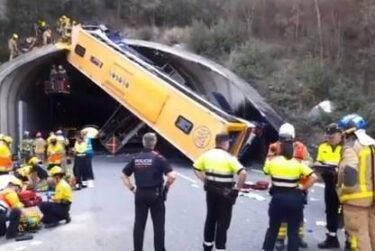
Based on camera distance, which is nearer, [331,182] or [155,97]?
[331,182]

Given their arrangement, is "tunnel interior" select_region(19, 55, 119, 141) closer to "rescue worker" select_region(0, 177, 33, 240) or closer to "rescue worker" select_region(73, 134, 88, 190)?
"rescue worker" select_region(73, 134, 88, 190)

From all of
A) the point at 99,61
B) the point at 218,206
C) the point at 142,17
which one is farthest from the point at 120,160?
the point at 142,17

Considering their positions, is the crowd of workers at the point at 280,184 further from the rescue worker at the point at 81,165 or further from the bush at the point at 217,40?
the bush at the point at 217,40

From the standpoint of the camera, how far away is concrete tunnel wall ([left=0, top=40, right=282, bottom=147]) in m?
18.3

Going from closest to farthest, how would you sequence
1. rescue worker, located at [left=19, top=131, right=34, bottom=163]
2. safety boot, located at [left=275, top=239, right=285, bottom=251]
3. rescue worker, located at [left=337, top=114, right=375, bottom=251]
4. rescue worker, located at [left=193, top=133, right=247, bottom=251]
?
rescue worker, located at [left=337, top=114, right=375, bottom=251], rescue worker, located at [left=193, top=133, right=247, bottom=251], safety boot, located at [left=275, top=239, right=285, bottom=251], rescue worker, located at [left=19, top=131, right=34, bottom=163]

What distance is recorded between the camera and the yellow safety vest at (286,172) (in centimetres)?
669

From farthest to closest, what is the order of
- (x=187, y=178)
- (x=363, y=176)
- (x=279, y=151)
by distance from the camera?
1. (x=187, y=178)
2. (x=279, y=151)
3. (x=363, y=176)

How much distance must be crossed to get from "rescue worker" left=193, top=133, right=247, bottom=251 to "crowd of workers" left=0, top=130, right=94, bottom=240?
3476 millimetres

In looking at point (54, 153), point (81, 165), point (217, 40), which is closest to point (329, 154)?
point (81, 165)

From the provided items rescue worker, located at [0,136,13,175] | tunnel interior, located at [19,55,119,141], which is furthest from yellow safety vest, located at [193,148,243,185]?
tunnel interior, located at [19,55,119,141]

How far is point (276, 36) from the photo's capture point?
94.6 ft

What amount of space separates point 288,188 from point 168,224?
10.8 ft

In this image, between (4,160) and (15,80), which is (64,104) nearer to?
(15,80)

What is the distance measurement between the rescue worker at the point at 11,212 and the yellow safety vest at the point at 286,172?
4.33 metres
